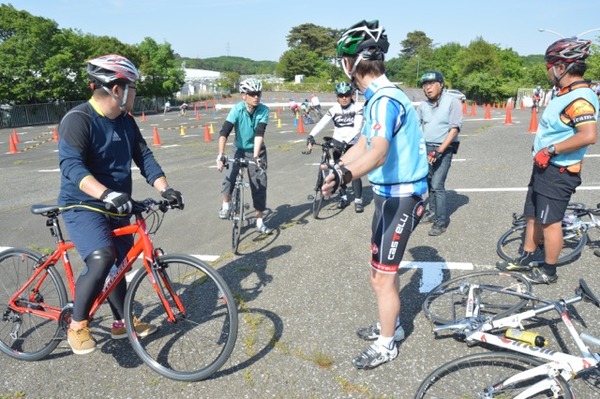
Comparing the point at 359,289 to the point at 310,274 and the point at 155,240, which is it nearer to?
the point at 310,274

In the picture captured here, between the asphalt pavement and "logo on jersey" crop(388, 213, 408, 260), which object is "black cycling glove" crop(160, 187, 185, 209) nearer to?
the asphalt pavement

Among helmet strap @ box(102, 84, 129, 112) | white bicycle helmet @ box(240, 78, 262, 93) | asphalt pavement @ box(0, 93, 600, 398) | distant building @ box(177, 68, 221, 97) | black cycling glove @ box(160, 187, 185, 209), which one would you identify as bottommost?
asphalt pavement @ box(0, 93, 600, 398)

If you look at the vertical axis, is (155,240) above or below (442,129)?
below

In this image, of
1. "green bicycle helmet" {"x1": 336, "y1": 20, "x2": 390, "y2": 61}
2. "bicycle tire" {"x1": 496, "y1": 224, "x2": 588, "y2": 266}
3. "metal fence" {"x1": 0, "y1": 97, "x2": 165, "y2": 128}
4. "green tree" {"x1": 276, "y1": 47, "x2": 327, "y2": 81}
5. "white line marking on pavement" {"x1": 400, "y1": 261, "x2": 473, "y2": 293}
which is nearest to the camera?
"green bicycle helmet" {"x1": 336, "y1": 20, "x2": 390, "y2": 61}

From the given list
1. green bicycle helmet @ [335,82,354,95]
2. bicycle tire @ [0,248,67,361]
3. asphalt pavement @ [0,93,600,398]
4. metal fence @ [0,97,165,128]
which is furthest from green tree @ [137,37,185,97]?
bicycle tire @ [0,248,67,361]

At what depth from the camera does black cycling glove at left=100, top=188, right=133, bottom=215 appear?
110 inches

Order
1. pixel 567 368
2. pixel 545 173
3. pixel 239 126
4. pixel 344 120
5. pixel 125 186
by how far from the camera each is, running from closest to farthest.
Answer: pixel 567 368 → pixel 125 186 → pixel 545 173 → pixel 239 126 → pixel 344 120

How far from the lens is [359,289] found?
4453mm

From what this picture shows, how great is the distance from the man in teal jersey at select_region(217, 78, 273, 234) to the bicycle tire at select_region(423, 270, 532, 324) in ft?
9.82

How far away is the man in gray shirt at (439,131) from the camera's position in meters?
5.81

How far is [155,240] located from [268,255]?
1.89m

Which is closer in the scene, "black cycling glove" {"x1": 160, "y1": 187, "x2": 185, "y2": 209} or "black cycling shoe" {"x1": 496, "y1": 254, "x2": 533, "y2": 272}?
"black cycling glove" {"x1": 160, "y1": 187, "x2": 185, "y2": 209}

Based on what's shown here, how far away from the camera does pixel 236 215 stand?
589 centimetres

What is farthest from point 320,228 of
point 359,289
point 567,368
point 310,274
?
point 567,368
